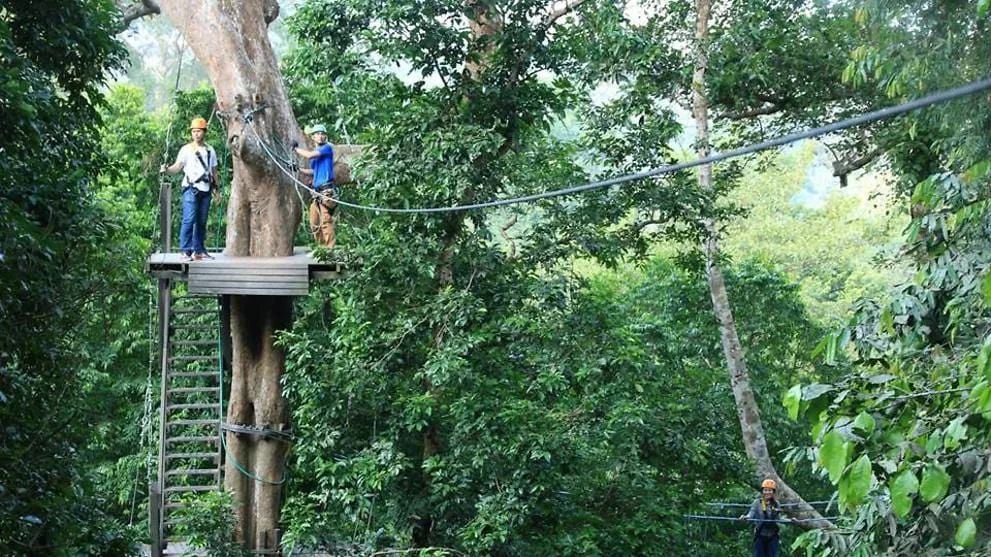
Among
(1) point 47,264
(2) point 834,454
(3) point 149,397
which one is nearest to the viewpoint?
(2) point 834,454

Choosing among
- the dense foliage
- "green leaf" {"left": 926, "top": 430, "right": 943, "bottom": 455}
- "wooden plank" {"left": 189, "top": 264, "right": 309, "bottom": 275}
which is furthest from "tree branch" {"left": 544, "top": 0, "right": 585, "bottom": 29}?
"green leaf" {"left": 926, "top": 430, "right": 943, "bottom": 455}

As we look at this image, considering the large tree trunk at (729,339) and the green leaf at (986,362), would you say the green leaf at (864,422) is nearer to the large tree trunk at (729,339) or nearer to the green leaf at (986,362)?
the green leaf at (986,362)

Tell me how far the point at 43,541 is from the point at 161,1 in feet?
23.3

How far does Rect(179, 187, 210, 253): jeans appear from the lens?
31.9 ft

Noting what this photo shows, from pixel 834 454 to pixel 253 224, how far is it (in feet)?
27.1

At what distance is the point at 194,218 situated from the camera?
32.4 ft

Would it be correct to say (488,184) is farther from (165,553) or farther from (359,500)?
(165,553)

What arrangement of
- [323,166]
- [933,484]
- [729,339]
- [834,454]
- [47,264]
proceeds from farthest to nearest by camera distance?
[729,339]
[323,166]
[47,264]
[933,484]
[834,454]

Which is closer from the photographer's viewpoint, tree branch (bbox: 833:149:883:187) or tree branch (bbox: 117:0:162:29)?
tree branch (bbox: 117:0:162:29)

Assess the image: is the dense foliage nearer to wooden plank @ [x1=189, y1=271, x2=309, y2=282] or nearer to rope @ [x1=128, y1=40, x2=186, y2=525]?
rope @ [x1=128, y1=40, x2=186, y2=525]

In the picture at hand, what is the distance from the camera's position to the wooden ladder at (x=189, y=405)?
35.3ft

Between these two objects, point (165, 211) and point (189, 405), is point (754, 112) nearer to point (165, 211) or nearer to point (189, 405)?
point (165, 211)

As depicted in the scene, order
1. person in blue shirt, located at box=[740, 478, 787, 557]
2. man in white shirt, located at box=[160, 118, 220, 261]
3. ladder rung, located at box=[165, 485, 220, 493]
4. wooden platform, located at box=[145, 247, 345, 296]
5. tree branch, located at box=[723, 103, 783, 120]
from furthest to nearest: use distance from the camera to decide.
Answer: tree branch, located at box=[723, 103, 783, 120] < ladder rung, located at box=[165, 485, 220, 493] < wooden platform, located at box=[145, 247, 345, 296] < man in white shirt, located at box=[160, 118, 220, 261] < person in blue shirt, located at box=[740, 478, 787, 557]

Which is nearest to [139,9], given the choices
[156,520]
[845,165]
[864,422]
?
[156,520]
